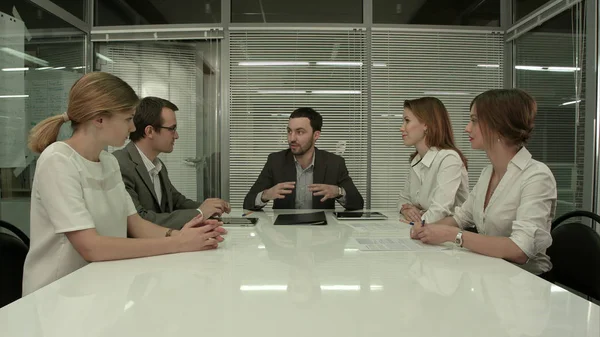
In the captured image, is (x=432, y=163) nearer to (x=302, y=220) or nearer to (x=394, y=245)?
(x=302, y=220)

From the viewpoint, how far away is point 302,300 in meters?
0.94

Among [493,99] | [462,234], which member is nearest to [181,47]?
[493,99]

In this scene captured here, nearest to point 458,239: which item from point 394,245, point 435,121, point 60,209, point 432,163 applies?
point 394,245

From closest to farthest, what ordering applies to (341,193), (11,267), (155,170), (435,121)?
(11,267), (155,170), (435,121), (341,193)

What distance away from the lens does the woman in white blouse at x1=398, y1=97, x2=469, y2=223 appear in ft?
7.64

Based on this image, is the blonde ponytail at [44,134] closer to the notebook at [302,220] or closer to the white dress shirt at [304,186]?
the notebook at [302,220]

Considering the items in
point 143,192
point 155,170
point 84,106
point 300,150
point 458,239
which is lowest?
point 458,239

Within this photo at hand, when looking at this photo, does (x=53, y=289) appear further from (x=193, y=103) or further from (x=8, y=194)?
(x=193, y=103)

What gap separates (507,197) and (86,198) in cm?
168

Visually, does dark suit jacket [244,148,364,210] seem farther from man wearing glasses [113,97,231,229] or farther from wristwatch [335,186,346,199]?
man wearing glasses [113,97,231,229]

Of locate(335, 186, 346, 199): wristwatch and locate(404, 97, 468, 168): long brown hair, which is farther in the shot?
locate(335, 186, 346, 199): wristwatch

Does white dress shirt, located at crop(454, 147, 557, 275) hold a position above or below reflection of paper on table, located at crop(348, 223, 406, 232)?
above

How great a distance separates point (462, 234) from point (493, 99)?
0.67m

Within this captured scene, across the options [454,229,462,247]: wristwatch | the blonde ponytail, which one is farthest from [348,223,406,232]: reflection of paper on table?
the blonde ponytail
